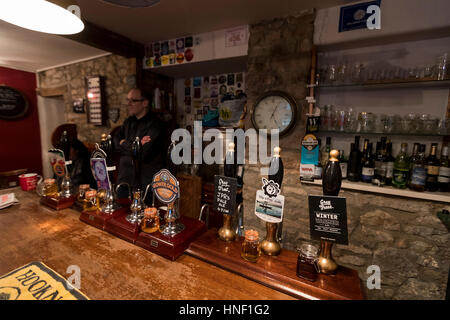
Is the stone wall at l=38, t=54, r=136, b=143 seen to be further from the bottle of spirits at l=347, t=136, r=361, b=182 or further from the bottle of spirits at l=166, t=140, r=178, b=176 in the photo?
the bottle of spirits at l=347, t=136, r=361, b=182

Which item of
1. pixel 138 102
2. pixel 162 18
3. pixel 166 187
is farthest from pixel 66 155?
pixel 162 18

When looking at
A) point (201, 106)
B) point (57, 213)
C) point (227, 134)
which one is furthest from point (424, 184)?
point (201, 106)

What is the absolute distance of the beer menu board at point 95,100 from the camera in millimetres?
3742

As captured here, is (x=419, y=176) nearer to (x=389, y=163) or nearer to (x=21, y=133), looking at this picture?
(x=389, y=163)

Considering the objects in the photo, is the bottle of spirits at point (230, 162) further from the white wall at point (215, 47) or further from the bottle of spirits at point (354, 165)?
the white wall at point (215, 47)

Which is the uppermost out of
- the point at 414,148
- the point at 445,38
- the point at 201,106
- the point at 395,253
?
the point at 445,38

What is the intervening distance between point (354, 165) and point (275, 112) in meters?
0.99

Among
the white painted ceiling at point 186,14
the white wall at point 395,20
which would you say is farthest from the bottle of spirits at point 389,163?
the white painted ceiling at point 186,14

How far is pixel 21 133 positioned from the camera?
5.03 metres

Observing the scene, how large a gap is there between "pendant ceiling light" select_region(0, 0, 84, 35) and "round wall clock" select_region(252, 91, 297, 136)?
1831 mm

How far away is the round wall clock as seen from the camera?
2.36 meters

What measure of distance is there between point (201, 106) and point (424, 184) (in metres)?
3.13

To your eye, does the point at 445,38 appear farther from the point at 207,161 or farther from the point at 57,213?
the point at 57,213
